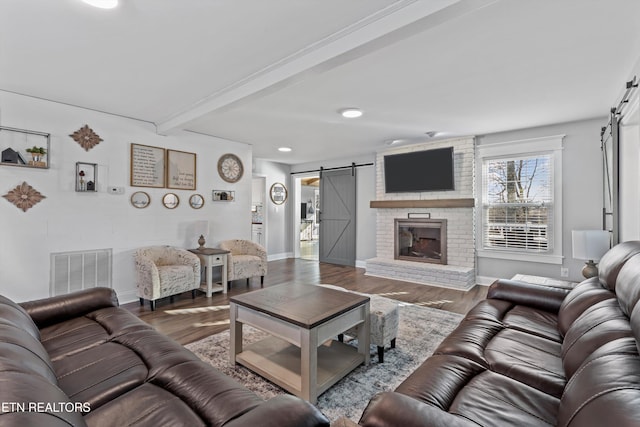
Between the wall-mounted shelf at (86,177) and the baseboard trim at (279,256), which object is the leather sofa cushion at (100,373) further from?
the baseboard trim at (279,256)

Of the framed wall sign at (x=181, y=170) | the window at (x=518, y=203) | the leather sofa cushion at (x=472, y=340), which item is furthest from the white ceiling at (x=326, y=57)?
the leather sofa cushion at (x=472, y=340)

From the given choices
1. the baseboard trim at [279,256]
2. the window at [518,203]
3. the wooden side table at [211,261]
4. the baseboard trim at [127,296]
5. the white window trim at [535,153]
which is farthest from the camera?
the baseboard trim at [279,256]

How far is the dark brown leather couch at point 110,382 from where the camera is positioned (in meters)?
0.75

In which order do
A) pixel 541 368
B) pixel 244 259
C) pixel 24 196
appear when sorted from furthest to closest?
pixel 244 259
pixel 24 196
pixel 541 368

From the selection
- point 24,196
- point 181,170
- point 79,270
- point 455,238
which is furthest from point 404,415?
point 455,238

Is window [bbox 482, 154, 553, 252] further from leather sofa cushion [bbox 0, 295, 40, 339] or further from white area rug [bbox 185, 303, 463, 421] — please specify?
leather sofa cushion [bbox 0, 295, 40, 339]

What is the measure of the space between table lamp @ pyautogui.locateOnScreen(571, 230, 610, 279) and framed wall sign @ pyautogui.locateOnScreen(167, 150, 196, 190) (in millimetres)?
4957

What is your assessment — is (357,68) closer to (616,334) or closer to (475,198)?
(616,334)

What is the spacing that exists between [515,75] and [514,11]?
40.2 inches

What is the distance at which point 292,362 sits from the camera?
2.15 metres

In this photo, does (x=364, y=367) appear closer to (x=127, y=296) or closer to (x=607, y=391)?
(x=607, y=391)

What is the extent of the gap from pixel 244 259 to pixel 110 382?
3.39 metres

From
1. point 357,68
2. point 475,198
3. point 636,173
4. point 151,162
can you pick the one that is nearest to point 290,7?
point 357,68

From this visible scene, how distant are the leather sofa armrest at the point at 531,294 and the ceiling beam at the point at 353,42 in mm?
1951
